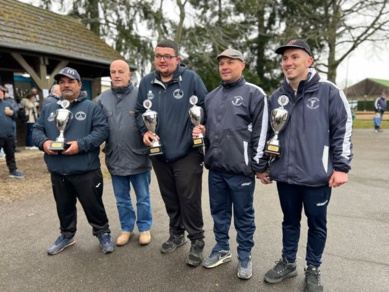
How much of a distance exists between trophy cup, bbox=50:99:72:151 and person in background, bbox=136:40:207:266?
732 mm

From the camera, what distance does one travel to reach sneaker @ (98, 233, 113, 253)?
3.31 metres

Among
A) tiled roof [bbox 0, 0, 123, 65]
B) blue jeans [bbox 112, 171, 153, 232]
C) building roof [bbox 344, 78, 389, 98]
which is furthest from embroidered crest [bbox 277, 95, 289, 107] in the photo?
building roof [bbox 344, 78, 389, 98]

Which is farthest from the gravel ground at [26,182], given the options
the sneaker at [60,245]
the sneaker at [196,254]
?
the sneaker at [196,254]

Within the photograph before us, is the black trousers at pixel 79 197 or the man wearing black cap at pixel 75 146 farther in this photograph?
the black trousers at pixel 79 197

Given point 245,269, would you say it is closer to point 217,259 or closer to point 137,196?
point 217,259

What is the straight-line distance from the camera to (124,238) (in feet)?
11.5

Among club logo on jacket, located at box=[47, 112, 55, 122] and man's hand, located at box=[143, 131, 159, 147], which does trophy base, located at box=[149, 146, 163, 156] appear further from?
club logo on jacket, located at box=[47, 112, 55, 122]

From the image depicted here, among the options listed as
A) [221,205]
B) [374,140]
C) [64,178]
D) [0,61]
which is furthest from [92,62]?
[374,140]

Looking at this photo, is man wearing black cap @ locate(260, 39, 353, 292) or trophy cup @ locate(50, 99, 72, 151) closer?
man wearing black cap @ locate(260, 39, 353, 292)

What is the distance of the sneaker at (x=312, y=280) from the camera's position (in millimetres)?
2543

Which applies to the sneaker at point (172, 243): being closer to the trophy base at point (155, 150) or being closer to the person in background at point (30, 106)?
the trophy base at point (155, 150)

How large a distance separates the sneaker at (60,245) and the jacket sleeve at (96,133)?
3.87 ft

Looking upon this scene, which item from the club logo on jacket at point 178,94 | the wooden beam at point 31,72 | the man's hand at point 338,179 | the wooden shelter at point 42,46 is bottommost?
the man's hand at point 338,179

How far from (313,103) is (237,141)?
28.4 inches
